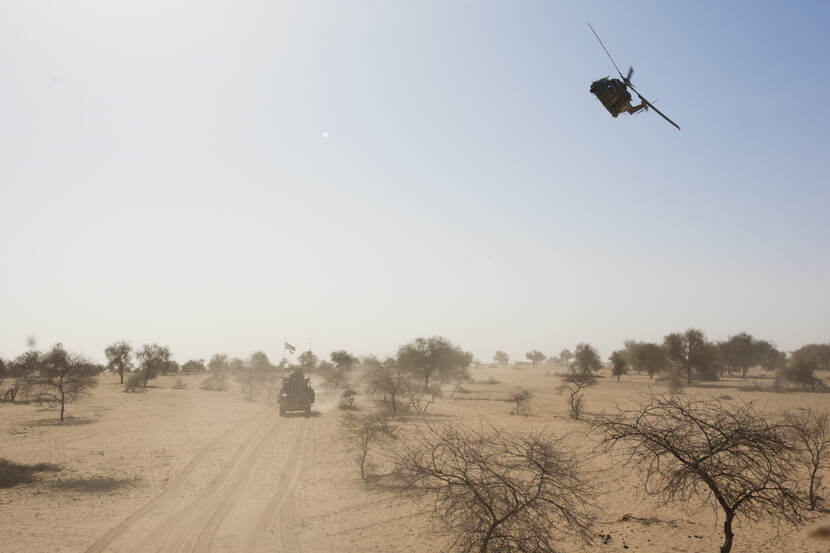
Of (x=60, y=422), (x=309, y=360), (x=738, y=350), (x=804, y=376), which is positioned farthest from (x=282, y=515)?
(x=309, y=360)

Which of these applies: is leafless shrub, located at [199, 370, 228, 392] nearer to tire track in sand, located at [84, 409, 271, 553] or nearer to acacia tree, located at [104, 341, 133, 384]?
acacia tree, located at [104, 341, 133, 384]

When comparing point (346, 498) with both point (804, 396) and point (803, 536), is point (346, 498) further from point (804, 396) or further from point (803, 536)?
point (804, 396)

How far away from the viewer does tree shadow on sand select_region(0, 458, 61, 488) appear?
55.3ft

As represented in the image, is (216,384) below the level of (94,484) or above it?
below

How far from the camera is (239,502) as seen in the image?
15.2 m

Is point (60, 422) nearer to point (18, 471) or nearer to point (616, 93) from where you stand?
point (18, 471)

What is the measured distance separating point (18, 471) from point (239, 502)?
10.0 meters

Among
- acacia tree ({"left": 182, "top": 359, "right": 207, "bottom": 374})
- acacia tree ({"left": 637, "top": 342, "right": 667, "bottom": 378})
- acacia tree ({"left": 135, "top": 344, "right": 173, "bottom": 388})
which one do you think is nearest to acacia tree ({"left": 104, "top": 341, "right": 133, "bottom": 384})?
acacia tree ({"left": 135, "top": 344, "right": 173, "bottom": 388})

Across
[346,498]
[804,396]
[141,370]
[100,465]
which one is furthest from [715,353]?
[141,370]

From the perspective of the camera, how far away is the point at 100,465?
65.5 feet

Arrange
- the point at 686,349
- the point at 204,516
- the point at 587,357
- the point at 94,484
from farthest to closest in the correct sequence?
the point at 587,357
the point at 686,349
the point at 94,484
the point at 204,516

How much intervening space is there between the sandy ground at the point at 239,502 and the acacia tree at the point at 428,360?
3199cm

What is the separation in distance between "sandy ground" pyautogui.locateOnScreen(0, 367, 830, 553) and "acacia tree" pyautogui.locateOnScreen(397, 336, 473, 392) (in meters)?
32.0

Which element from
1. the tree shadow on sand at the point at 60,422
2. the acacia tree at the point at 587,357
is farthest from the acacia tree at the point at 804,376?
the tree shadow on sand at the point at 60,422
